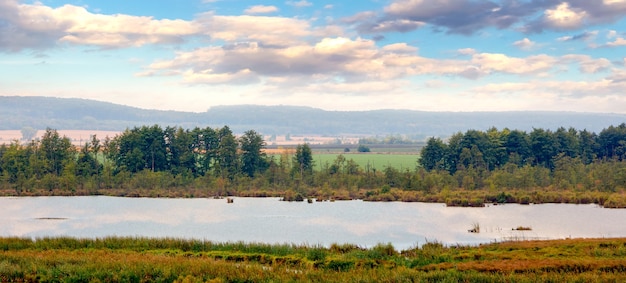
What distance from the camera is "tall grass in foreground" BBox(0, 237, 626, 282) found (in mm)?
25891

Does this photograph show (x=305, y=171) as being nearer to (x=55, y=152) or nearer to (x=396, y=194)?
(x=396, y=194)

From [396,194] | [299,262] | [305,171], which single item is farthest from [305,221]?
[305,171]

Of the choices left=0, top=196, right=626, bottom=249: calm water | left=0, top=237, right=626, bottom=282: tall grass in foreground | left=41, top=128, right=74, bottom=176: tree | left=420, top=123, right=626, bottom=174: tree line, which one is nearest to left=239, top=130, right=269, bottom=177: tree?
left=0, top=196, right=626, bottom=249: calm water

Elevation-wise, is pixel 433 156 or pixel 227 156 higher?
pixel 227 156

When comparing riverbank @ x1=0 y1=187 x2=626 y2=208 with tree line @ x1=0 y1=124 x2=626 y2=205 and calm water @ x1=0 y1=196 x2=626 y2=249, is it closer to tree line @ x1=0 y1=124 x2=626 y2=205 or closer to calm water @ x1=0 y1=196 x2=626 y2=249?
tree line @ x1=0 y1=124 x2=626 y2=205

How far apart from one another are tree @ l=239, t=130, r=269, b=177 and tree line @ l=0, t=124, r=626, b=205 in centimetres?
15

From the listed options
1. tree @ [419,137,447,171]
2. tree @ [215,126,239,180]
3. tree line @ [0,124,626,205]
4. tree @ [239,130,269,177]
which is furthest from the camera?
tree @ [419,137,447,171]

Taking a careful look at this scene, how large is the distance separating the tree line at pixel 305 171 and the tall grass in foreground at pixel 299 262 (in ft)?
137

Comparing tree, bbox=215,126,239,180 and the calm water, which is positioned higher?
tree, bbox=215,126,239,180

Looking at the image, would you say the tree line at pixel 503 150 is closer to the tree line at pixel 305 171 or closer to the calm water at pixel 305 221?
the tree line at pixel 305 171

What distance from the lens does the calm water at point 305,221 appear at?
46812mm

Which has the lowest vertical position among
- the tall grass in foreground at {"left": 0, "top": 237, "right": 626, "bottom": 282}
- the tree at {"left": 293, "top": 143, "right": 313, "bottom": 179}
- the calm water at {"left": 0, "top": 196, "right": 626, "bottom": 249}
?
the calm water at {"left": 0, "top": 196, "right": 626, "bottom": 249}

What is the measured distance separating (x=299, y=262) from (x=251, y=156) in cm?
6767

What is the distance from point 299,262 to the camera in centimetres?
3141
